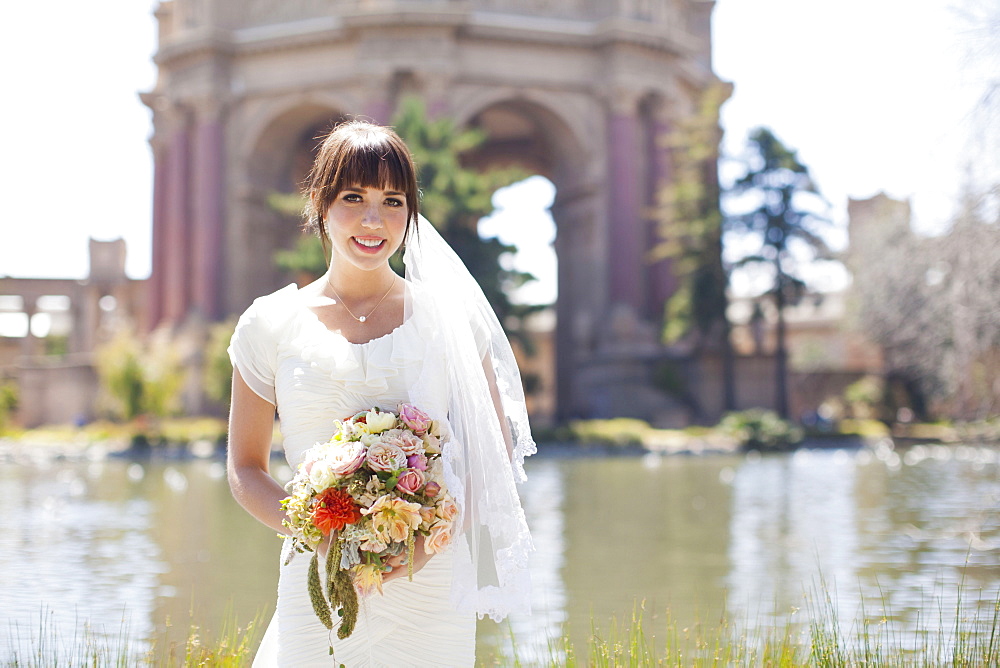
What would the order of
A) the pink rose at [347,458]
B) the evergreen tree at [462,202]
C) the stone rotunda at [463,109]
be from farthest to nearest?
1. the stone rotunda at [463,109]
2. the evergreen tree at [462,202]
3. the pink rose at [347,458]

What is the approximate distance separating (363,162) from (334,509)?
96 centimetres

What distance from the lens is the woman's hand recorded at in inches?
110

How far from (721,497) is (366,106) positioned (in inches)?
999

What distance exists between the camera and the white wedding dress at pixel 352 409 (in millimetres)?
2932

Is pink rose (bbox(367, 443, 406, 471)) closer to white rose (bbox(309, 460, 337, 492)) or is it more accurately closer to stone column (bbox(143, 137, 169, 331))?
white rose (bbox(309, 460, 337, 492))

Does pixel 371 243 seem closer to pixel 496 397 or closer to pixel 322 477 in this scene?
pixel 496 397

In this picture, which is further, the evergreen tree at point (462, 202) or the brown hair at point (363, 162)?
the evergreen tree at point (462, 202)

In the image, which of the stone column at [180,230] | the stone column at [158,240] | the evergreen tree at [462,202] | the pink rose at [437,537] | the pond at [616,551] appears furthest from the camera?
the stone column at [158,240]

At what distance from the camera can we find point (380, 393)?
2.99 meters

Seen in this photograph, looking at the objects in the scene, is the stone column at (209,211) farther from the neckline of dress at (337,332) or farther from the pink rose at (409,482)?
the pink rose at (409,482)

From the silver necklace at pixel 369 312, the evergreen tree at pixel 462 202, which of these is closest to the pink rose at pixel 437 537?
the silver necklace at pixel 369 312

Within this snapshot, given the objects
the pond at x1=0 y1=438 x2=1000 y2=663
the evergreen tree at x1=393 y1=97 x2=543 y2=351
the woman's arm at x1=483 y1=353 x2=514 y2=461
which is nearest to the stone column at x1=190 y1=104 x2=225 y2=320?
the evergreen tree at x1=393 y1=97 x2=543 y2=351

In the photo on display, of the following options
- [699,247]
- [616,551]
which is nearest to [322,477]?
[616,551]

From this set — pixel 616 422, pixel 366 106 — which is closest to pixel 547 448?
pixel 616 422
